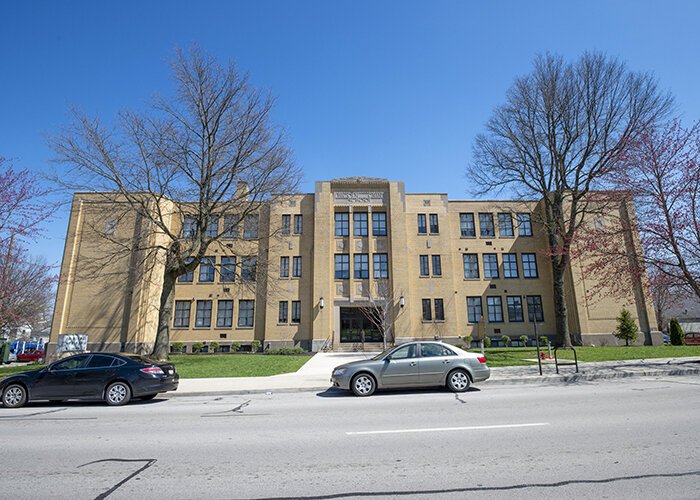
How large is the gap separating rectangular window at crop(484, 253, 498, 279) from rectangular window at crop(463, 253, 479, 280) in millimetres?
794

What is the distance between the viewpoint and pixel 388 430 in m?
6.61

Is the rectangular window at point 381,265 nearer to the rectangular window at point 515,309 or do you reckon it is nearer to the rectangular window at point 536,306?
the rectangular window at point 515,309

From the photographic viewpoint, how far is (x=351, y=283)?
Result: 31.5 metres

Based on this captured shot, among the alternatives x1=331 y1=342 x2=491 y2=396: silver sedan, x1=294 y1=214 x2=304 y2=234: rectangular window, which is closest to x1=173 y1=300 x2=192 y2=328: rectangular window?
x1=294 y1=214 x2=304 y2=234: rectangular window

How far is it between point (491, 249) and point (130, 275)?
29676 millimetres

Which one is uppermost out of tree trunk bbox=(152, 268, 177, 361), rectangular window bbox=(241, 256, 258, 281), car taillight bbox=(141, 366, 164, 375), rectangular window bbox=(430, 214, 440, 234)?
rectangular window bbox=(430, 214, 440, 234)

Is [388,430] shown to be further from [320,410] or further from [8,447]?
[8,447]

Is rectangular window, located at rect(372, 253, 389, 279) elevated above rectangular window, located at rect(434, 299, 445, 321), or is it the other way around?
rectangular window, located at rect(372, 253, 389, 279)

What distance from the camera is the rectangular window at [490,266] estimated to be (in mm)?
33031

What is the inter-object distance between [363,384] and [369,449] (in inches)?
209

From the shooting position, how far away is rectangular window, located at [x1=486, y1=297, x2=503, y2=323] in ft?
105

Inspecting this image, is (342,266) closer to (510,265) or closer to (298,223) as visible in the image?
(298,223)

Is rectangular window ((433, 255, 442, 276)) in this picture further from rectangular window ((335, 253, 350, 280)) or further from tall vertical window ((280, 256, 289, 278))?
tall vertical window ((280, 256, 289, 278))

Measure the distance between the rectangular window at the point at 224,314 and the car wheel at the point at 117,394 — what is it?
21.3m
